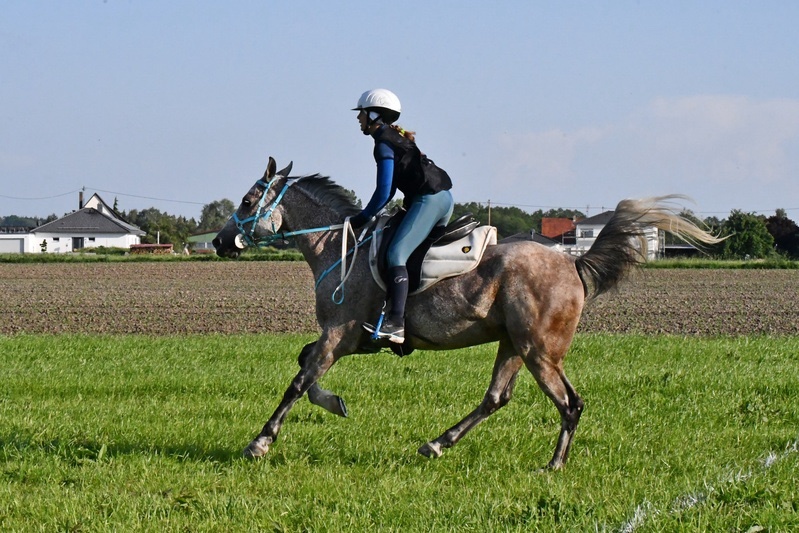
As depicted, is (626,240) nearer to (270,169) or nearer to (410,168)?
(410,168)

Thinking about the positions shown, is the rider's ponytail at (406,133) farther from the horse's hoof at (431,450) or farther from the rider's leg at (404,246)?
the horse's hoof at (431,450)

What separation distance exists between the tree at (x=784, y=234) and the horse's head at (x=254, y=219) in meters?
76.1

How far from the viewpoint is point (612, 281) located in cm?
843

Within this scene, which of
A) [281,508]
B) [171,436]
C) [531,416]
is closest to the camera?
[281,508]

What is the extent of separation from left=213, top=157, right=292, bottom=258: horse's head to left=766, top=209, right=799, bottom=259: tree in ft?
250

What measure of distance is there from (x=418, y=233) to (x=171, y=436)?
2.83 metres

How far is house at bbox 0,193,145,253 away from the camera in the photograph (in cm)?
12306

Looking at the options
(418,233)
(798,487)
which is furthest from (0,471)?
(798,487)

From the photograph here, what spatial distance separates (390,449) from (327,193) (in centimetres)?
238

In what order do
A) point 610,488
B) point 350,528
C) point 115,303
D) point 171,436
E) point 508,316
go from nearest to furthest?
point 350,528 < point 610,488 < point 508,316 < point 171,436 < point 115,303

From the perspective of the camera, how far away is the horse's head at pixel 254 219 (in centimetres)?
873

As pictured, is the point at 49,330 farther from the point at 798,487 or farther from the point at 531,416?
the point at 798,487

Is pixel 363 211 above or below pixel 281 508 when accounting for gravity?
above

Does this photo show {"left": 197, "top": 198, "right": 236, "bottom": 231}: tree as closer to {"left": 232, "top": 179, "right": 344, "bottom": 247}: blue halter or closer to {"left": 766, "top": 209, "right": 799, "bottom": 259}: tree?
{"left": 766, "top": 209, "right": 799, "bottom": 259}: tree
